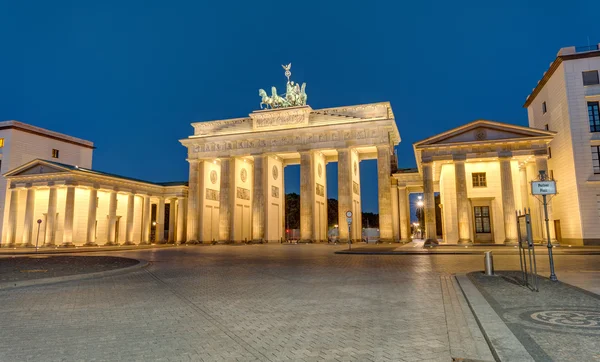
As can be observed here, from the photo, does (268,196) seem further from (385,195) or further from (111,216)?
(111,216)

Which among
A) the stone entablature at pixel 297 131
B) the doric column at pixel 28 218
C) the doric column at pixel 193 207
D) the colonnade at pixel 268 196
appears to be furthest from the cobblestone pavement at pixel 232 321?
the doric column at pixel 28 218

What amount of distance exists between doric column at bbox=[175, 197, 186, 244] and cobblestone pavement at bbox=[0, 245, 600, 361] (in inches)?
1939

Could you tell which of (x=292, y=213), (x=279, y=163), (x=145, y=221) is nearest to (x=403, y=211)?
(x=279, y=163)

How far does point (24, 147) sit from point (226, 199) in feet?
102

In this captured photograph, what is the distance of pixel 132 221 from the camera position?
189ft

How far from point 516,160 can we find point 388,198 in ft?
51.3

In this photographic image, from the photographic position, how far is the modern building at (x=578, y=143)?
105 ft

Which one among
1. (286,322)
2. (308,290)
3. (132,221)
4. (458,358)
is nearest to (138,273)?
(308,290)

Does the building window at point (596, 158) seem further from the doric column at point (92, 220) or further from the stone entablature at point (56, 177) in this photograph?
the doric column at point (92, 220)

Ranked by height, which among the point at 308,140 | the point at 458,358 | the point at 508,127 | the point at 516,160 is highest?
the point at 308,140

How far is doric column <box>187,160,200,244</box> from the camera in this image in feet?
179

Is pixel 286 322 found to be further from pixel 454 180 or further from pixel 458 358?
pixel 454 180

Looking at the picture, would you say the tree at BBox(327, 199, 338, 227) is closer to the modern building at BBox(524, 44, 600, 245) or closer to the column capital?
the column capital

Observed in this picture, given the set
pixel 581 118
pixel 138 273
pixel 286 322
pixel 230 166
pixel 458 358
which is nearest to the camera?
pixel 458 358
